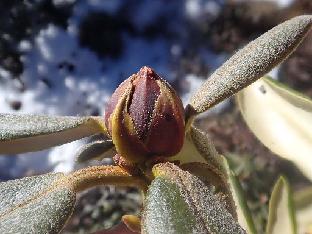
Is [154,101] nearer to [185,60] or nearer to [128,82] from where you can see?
[128,82]

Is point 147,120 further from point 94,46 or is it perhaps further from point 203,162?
point 94,46

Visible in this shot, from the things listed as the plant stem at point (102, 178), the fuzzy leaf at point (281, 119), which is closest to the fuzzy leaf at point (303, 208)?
the fuzzy leaf at point (281, 119)

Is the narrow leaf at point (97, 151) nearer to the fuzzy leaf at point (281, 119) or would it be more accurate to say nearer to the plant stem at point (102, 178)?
the plant stem at point (102, 178)

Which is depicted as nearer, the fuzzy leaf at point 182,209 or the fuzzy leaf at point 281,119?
the fuzzy leaf at point 182,209

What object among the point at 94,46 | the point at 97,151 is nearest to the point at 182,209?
the point at 97,151

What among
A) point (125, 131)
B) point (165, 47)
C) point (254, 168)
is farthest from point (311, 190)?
point (165, 47)

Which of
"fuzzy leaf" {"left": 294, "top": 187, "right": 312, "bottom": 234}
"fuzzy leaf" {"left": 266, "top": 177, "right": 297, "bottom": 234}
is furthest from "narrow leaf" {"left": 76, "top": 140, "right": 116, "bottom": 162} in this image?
"fuzzy leaf" {"left": 294, "top": 187, "right": 312, "bottom": 234}
